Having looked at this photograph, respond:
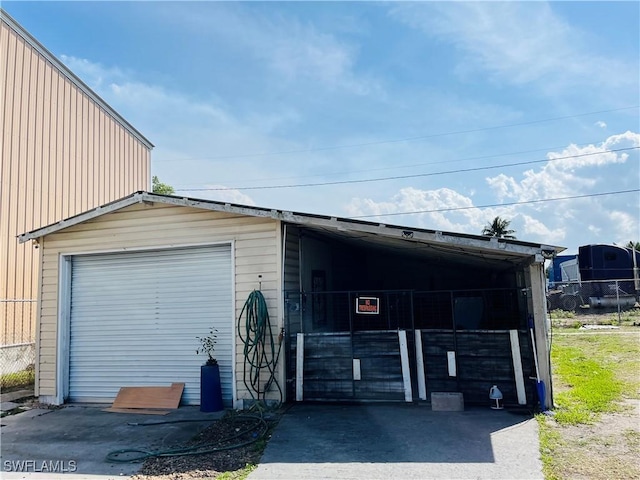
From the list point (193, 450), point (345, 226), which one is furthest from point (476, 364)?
point (193, 450)

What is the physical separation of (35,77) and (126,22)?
519 centimetres

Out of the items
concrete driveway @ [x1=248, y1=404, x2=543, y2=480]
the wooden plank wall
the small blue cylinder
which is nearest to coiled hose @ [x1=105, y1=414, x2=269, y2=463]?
concrete driveway @ [x1=248, y1=404, x2=543, y2=480]

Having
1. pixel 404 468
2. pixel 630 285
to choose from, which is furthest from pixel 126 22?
pixel 630 285

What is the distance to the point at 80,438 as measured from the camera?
533cm

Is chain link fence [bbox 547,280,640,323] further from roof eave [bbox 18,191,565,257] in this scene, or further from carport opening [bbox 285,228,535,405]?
roof eave [bbox 18,191,565,257]

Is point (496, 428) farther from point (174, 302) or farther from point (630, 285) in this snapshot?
point (630, 285)

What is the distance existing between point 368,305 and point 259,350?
66.6 inches

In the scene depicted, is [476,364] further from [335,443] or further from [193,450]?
[193,450]

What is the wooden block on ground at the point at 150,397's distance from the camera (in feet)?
22.0

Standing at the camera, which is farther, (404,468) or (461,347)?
(461,347)

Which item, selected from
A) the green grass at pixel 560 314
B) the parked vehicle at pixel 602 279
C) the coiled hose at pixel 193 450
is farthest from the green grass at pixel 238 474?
the parked vehicle at pixel 602 279

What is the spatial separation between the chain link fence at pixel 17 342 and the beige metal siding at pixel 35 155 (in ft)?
0.09

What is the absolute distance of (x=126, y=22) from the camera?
8.05m

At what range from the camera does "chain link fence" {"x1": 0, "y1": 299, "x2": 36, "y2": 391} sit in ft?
31.6
